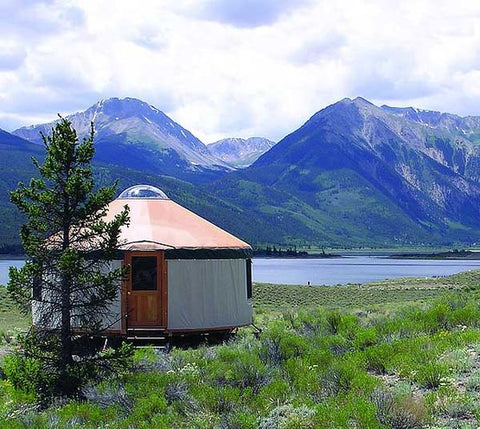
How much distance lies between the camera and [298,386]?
8203 mm

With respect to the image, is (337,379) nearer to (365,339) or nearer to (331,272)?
(365,339)

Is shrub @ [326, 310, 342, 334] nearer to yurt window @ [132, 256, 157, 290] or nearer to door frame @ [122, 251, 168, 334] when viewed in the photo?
door frame @ [122, 251, 168, 334]

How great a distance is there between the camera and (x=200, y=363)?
31.8 feet

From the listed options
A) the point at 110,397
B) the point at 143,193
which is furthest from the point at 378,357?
the point at 143,193

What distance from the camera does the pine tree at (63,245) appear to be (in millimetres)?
8758

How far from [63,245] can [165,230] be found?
4663 millimetres

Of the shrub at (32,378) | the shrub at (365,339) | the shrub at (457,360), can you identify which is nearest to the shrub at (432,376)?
the shrub at (457,360)

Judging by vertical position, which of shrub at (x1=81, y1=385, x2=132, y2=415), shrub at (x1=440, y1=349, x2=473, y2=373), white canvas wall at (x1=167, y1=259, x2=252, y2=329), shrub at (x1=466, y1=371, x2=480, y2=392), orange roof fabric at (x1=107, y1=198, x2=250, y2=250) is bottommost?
shrub at (x1=81, y1=385, x2=132, y2=415)

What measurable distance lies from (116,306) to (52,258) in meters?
4.00

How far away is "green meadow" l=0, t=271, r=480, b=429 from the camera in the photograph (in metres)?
6.94

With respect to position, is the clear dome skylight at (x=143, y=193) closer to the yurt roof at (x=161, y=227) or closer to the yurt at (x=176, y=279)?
the yurt roof at (x=161, y=227)

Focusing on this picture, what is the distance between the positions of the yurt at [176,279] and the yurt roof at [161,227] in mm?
18

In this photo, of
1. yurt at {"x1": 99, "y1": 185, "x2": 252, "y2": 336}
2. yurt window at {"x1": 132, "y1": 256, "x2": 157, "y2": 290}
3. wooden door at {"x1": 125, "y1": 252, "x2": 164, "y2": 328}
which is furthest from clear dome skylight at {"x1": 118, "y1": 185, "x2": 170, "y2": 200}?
wooden door at {"x1": 125, "y1": 252, "x2": 164, "y2": 328}

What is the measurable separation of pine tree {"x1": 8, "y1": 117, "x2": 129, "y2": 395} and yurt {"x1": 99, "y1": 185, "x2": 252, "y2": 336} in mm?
3121
